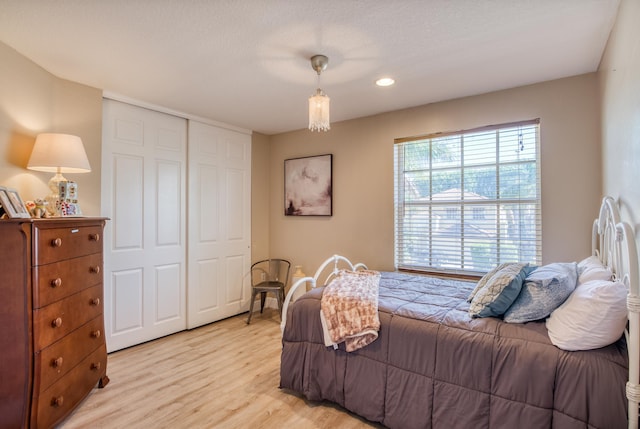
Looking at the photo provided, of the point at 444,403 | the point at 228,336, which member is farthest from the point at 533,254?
the point at 228,336

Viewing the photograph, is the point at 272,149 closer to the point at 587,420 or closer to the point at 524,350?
the point at 524,350

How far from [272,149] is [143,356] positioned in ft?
9.41

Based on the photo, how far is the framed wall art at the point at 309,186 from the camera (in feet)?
13.1

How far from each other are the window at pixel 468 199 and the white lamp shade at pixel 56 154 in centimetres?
280

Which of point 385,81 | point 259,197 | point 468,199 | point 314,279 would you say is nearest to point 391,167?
point 468,199

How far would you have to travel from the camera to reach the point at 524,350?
157cm

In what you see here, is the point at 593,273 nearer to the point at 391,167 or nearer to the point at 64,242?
the point at 391,167

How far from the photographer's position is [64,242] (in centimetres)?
202

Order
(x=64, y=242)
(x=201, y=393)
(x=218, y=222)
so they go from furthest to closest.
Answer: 1. (x=218, y=222)
2. (x=201, y=393)
3. (x=64, y=242)

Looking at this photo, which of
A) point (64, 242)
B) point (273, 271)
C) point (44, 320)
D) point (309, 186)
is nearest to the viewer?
point (44, 320)

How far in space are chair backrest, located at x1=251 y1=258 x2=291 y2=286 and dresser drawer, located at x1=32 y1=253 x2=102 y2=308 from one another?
215 centimetres

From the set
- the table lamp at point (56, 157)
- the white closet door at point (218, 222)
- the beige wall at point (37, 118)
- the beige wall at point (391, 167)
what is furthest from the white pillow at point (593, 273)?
the beige wall at point (37, 118)

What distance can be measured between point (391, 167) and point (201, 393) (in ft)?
8.77

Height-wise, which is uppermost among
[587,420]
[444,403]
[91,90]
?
[91,90]
